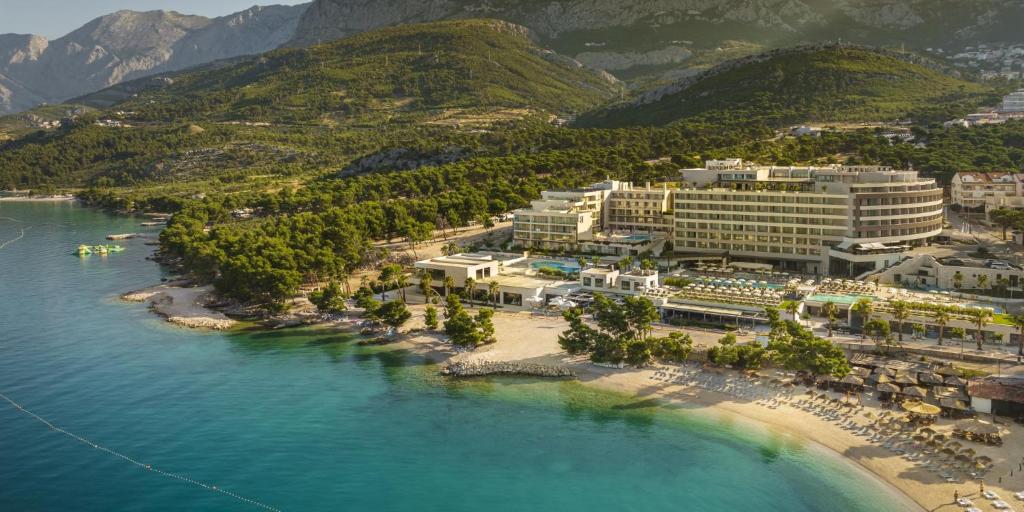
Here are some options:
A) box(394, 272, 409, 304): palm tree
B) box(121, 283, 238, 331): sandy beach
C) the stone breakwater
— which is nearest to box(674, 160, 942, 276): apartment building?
box(394, 272, 409, 304): palm tree

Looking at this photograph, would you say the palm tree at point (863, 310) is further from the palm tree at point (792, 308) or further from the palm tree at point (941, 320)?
the palm tree at point (941, 320)

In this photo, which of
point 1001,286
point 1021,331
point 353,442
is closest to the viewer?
point 353,442

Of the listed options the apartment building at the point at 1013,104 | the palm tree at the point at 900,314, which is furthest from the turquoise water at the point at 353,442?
the apartment building at the point at 1013,104

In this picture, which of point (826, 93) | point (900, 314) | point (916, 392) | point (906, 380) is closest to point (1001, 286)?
point (900, 314)

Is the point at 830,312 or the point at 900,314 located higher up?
the point at 900,314

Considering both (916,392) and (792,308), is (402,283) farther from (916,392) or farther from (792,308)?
(916,392)

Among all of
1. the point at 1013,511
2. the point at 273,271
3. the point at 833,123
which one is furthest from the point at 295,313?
the point at 833,123
